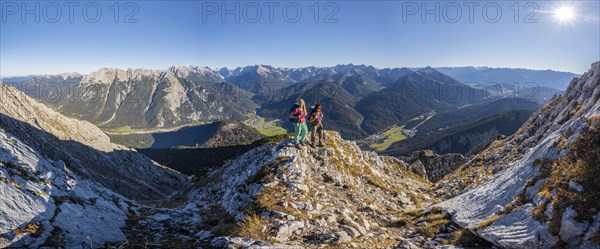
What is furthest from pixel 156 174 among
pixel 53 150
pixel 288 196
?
pixel 288 196

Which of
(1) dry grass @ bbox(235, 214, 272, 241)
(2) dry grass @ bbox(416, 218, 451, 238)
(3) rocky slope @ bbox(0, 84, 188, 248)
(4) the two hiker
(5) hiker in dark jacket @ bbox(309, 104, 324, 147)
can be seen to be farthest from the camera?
(5) hiker in dark jacket @ bbox(309, 104, 324, 147)

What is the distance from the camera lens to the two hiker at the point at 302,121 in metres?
25.0

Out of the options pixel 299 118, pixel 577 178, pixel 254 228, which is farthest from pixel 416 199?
pixel 254 228

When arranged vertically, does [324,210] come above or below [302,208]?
below

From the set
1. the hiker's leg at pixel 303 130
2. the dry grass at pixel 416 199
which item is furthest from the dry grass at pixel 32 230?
the dry grass at pixel 416 199

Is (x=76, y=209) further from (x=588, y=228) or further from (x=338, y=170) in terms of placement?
(x=588, y=228)

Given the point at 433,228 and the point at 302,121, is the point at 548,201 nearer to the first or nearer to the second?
the point at 433,228

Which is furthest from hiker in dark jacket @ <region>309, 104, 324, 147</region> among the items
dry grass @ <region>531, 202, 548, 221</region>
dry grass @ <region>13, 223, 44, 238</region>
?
dry grass @ <region>13, 223, 44, 238</region>

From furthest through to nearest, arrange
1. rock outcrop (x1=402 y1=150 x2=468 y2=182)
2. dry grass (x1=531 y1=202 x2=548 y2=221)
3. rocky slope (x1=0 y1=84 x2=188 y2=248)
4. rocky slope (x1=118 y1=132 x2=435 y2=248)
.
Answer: rock outcrop (x1=402 y1=150 x2=468 y2=182)
rocky slope (x1=118 y1=132 x2=435 y2=248)
rocky slope (x1=0 y1=84 x2=188 y2=248)
dry grass (x1=531 y1=202 x2=548 y2=221)

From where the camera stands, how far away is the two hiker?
985 inches

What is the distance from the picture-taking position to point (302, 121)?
25.5 meters

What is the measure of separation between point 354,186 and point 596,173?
1445 cm

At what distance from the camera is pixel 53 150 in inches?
1761

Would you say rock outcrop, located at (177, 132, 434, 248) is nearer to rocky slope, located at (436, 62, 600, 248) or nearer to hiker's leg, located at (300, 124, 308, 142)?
hiker's leg, located at (300, 124, 308, 142)
